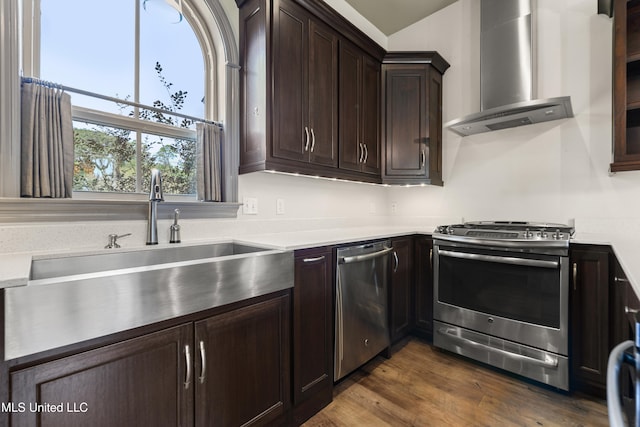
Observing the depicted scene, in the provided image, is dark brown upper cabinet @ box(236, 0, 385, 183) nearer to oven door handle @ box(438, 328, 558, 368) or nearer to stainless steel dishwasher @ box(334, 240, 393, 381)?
stainless steel dishwasher @ box(334, 240, 393, 381)

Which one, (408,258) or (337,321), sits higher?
(408,258)

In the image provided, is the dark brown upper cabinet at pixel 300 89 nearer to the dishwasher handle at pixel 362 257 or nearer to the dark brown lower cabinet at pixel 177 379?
the dishwasher handle at pixel 362 257

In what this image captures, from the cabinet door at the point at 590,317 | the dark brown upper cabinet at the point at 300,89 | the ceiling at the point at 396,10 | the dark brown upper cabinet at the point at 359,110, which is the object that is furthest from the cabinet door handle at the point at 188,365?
the ceiling at the point at 396,10

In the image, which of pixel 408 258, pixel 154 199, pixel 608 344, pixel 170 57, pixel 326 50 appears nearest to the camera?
pixel 154 199

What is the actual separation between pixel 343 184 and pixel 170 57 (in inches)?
67.8

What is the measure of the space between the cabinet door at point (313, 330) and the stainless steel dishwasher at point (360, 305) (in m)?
0.08

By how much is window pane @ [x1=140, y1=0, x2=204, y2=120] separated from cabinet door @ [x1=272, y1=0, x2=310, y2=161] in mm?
572

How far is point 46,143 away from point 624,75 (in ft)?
11.0

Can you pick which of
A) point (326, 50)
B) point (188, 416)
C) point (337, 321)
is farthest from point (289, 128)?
point (188, 416)

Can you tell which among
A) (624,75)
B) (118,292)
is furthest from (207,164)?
(624,75)

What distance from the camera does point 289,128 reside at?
1.92 m

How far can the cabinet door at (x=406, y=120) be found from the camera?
2.67 m

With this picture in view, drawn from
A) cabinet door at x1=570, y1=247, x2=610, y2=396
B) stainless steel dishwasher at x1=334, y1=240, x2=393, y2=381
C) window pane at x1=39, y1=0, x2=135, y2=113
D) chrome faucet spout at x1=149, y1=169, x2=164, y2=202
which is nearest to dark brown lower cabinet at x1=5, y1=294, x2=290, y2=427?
stainless steel dishwasher at x1=334, y1=240, x2=393, y2=381

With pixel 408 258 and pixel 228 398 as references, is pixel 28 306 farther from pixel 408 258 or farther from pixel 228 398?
pixel 408 258
